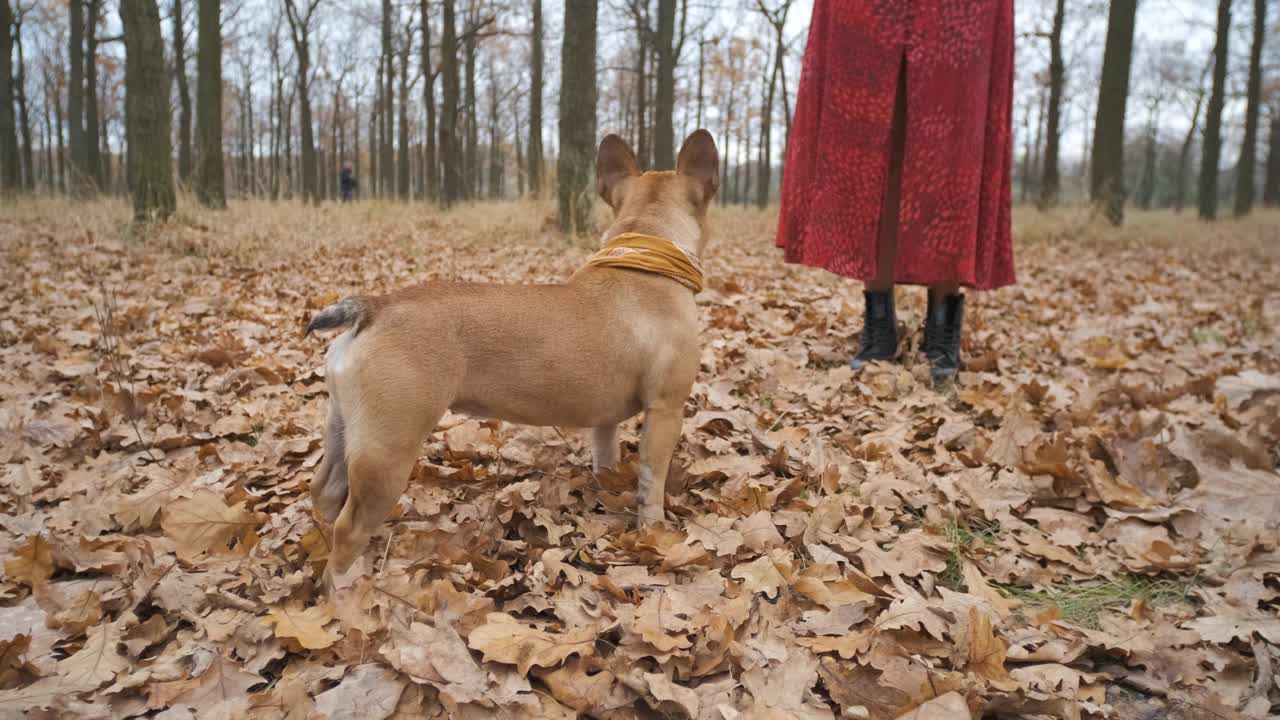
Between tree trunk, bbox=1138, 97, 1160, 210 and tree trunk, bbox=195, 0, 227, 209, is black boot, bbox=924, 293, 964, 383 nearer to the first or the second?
tree trunk, bbox=195, 0, 227, 209

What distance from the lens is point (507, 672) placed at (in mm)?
1760

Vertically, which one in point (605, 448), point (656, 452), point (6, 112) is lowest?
point (605, 448)

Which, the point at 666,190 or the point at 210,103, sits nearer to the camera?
the point at 666,190

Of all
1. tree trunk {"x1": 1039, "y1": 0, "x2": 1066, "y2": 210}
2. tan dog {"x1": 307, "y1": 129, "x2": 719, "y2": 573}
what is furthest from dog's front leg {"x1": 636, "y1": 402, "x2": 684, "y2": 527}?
tree trunk {"x1": 1039, "y1": 0, "x2": 1066, "y2": 210}

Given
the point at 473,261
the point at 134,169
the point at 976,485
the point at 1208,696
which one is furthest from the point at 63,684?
the point at 134,169

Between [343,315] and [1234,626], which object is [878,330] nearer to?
[1234,626]

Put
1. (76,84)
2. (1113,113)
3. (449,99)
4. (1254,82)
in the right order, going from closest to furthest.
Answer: (1113,113) < (449,99) < (1254,82) < (76,84)

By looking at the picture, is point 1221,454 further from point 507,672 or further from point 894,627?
point 507,672

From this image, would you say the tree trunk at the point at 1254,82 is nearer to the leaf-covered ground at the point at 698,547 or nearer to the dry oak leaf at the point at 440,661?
the leaf-covered ground at the point at 698,547

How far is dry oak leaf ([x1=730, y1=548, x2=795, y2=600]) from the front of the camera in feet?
6.95

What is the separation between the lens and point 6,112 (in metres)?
15.7

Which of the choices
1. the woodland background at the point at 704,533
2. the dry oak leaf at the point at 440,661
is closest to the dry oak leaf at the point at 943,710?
the woodland background at the point at 704,533

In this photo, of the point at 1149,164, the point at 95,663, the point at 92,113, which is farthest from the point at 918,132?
the point at 1149,164

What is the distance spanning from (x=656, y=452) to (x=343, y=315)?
3.63 ft
